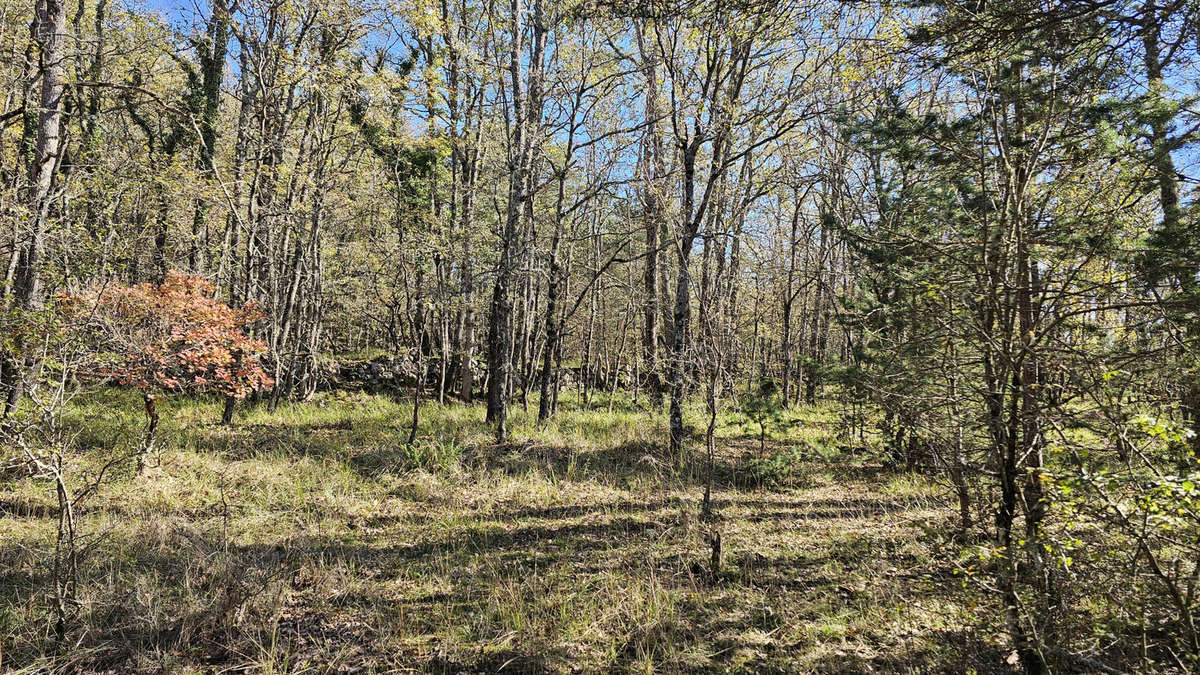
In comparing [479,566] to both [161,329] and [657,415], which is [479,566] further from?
[657,415]

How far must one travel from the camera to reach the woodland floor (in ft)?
11.4

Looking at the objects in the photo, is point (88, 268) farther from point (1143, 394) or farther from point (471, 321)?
point (1143, 394)

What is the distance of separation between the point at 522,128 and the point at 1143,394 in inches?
315

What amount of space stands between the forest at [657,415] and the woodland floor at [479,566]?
0.04 meters

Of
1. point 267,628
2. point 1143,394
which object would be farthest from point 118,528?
point 1143,394

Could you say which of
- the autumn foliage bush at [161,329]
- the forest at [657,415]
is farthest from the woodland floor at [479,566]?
the autumn foliage bush at [161,329]

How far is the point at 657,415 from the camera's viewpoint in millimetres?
11391

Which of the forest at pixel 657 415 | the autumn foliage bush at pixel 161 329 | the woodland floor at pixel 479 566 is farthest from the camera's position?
the autumn foliage bush at pixel 161 329

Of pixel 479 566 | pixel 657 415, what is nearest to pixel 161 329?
pixel 479 566

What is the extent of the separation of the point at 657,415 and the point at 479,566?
7159mm

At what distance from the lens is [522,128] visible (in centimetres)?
831

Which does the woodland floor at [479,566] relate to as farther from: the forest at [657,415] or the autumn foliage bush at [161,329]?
the autumn foliage bush at [161,329]

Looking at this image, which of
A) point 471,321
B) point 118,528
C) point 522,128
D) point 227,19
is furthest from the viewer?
point 471,321

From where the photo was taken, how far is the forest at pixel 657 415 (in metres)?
2.82
